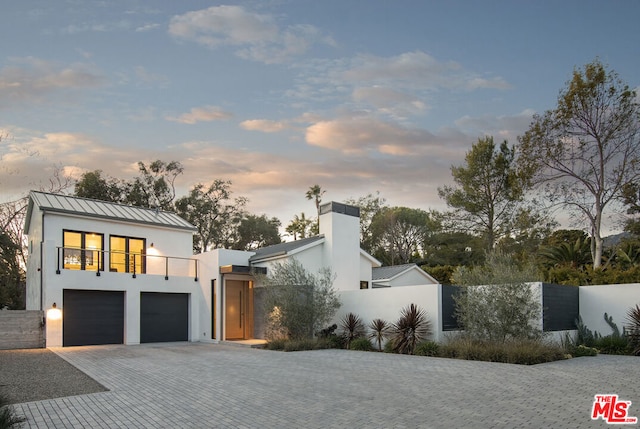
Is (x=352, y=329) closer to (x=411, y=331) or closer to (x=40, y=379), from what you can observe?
(x=411, y=331)

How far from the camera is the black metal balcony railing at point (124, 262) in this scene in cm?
1977

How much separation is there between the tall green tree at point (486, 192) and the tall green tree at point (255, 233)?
1648 centimetres

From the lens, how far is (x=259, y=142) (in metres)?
19.9

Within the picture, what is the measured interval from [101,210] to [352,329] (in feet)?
38.7

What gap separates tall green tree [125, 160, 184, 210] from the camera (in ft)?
123

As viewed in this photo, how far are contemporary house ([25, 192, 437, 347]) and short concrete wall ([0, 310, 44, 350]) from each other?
0.42 meters

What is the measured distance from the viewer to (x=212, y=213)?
1553 inches

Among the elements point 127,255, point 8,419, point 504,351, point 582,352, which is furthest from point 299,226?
point 8,419

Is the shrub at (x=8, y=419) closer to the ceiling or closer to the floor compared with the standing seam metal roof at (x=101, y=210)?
closer to the floor

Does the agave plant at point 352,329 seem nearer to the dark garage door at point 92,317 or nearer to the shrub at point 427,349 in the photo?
the shrub at point 427,349

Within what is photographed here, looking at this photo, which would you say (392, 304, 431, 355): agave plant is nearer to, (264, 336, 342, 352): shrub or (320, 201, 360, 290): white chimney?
(264, 336, 342, 352): shrub

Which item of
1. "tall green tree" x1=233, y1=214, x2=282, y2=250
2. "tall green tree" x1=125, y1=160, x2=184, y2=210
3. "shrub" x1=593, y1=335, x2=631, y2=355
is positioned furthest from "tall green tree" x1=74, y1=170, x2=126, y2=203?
"shrub" x1=593, y1=335, x2=631, y2=355

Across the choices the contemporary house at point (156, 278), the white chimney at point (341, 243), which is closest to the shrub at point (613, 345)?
the contemporary house at point (156, 278)

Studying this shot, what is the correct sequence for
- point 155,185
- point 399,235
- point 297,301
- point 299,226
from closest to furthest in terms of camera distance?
point 297,301 → point 155,185 → point 399,235 → point 299,226
